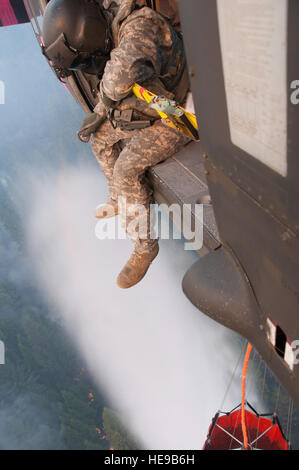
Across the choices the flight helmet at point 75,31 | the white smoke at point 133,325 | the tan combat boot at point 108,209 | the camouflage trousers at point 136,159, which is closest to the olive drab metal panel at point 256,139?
the camouflage trousers at point 136,159

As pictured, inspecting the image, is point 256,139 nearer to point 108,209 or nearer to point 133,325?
point 108,209

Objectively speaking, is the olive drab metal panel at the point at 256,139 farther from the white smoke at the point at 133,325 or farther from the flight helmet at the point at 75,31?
the white smoke at the point at 133,325

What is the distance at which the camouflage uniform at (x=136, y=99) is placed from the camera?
2398 millimetres

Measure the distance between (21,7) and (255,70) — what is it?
577 cm

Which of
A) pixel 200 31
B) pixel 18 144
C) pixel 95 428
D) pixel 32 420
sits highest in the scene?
pixel 200 31

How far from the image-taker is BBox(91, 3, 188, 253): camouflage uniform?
7.87ft

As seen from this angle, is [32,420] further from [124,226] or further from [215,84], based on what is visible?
[215,84]

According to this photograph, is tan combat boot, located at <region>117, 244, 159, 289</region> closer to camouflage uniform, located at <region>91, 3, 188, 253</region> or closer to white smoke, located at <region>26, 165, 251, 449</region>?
camouflage uniform, located at <region>91, 3, 188, 253</region>

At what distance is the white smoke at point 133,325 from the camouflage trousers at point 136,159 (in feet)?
37.6

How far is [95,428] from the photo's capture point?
15852mm

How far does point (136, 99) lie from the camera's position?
2.67 m

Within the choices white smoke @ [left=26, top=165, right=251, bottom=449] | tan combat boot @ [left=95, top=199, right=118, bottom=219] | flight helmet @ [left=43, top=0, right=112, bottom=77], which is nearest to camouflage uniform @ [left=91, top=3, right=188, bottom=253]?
flight helmet @ [left=43, top=0, right=112, bottom=77]

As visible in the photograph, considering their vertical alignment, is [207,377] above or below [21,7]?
below

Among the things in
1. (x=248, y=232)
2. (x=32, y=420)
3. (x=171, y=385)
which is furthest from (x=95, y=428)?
(x=248, y=232)
